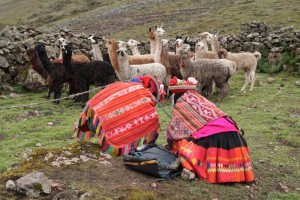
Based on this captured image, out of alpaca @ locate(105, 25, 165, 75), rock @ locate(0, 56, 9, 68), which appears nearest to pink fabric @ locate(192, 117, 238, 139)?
alpaca @ locate(105, 25, 165, 75)

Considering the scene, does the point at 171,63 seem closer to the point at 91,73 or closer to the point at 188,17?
the point at 91,73

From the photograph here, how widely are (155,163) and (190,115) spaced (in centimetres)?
75

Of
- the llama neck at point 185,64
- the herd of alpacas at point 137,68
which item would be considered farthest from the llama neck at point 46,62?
the llama neck at point 185,64

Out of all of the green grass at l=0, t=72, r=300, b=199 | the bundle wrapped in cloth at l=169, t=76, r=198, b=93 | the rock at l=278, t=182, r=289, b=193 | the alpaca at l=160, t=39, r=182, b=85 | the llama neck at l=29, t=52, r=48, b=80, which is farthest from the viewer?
the llama neck at l=29, t=52, r=48, b=80

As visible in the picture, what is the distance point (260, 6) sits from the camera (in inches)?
1292

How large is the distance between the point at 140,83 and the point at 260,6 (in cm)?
3001

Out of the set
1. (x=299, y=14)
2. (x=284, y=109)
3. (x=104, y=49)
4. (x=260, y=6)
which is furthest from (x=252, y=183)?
(x=260, y=6)

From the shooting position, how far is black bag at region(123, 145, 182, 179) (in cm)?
413

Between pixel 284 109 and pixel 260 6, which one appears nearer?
pixel 284 109

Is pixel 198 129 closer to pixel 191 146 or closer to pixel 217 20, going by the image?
pixel 191 146

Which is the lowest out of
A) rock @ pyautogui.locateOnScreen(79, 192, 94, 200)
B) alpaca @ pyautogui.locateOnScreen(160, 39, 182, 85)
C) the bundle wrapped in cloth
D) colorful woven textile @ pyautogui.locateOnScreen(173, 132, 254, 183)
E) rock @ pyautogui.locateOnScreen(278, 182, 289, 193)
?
alpaca @ pyautogui.locateOnScreen(160, 39, 182, 85)

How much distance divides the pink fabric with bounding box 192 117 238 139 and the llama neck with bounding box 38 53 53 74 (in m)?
7.33

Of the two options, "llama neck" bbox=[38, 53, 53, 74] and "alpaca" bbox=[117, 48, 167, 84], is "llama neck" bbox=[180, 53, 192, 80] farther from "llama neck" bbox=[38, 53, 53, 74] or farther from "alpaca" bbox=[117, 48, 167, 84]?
"llama neck" bbox=[38, 53, 53, 74]

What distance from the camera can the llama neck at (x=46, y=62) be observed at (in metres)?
10.8
